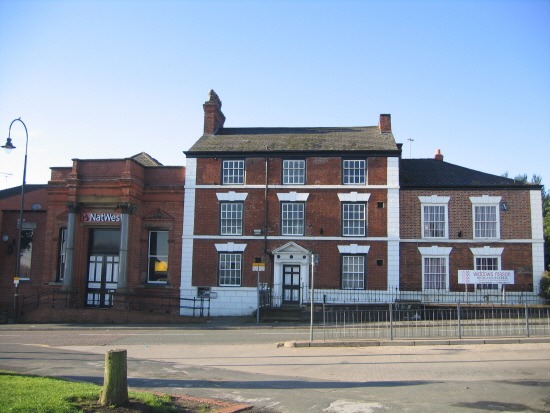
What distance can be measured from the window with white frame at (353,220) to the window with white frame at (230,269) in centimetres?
537

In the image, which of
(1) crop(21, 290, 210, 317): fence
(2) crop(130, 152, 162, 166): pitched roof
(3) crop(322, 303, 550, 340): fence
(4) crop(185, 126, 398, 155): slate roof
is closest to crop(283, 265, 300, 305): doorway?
(1) crop(21, 290, 210, 317): fence

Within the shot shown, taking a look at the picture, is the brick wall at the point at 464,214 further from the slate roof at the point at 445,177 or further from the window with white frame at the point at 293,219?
the window with white frame at the point at 293,219

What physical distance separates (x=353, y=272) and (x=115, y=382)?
59.4 feet

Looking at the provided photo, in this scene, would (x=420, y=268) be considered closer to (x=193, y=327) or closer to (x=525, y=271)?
(x=525, y=271)

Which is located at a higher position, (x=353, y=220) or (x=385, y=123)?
(x=385, y=123)

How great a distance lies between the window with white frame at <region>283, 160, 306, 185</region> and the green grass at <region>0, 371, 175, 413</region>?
691 inches

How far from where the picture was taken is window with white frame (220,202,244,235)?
84.2ft

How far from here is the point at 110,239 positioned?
1031 inches

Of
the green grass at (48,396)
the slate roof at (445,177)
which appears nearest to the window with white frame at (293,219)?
the slate roof at (445,177)

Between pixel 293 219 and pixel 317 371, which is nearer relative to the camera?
pixel 317 371

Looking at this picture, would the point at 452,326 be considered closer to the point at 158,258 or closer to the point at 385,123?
the point at 385,123

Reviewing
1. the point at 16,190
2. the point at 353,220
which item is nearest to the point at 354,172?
the point at 353,220

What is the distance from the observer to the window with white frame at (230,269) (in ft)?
83.0

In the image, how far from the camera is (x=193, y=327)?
21297 millimetres
